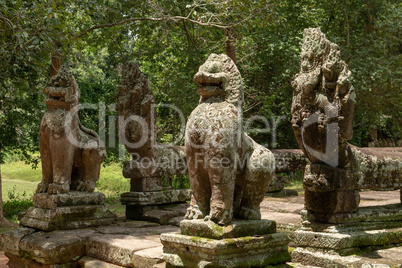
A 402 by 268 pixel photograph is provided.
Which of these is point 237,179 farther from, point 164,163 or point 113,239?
point 164,163

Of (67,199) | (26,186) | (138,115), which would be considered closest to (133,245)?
(67,199)

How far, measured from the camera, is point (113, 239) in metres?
4.63

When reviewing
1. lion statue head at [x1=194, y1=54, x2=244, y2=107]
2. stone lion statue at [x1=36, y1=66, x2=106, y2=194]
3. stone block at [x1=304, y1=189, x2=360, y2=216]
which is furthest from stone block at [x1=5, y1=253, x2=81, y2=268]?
stone block at [x1=304, y1=189, x2=360, y2=216]

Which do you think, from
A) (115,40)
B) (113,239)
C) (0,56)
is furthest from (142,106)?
(115,40)

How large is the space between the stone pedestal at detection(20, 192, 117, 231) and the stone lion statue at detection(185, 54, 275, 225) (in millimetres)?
2354

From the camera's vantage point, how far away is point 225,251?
299cm

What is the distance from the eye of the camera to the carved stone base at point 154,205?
581 centimetres

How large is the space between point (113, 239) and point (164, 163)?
1.74m

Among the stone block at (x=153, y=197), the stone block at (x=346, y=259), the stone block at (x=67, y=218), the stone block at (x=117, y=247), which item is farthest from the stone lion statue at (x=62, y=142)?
the stone block at (x=346, y=259)

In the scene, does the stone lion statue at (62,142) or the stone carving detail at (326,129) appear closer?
the stone carving detail at (326,129)

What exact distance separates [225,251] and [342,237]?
1277mm

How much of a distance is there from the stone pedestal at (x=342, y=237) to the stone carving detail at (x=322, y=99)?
59cm

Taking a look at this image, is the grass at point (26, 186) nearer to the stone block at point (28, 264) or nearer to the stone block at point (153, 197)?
the stone block at point (153, 197)

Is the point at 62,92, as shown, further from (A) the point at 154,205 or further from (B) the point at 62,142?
(A) the point at 154,205
